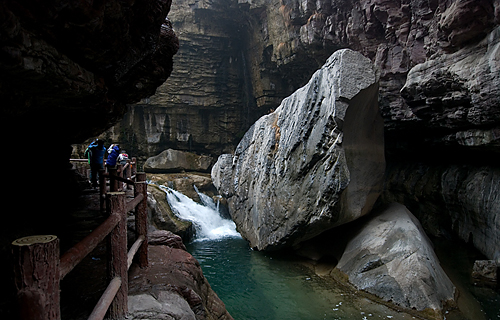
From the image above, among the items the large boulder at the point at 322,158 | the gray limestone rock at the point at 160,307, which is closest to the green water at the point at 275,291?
the large boulder at the point at 322,158

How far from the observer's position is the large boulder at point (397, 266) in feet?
20.5

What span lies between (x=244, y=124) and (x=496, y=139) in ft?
54.5

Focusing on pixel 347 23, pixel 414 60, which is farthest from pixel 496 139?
pixel 347 23

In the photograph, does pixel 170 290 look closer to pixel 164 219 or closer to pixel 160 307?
pixel 160 307

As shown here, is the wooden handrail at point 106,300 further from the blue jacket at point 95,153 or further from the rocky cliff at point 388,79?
the rocky cliff at point 388,79

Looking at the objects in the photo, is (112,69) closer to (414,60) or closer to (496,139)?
(496,139)

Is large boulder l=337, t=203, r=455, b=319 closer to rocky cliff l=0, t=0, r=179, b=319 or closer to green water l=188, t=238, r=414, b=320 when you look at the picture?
green water l=188, t=238, r=414, b=320

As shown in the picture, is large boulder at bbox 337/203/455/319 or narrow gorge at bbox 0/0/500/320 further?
large boulder at bbox 337/203/455/319

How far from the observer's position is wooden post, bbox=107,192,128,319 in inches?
113

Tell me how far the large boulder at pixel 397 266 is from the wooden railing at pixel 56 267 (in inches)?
220

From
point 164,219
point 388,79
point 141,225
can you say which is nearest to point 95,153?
point 141,225

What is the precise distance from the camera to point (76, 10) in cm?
233

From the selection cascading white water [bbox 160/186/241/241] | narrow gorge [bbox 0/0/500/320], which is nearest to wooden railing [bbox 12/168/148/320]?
narrow gorge [bbox 0/0/500/320]

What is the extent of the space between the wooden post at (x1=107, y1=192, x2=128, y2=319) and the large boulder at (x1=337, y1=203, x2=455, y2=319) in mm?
5562
